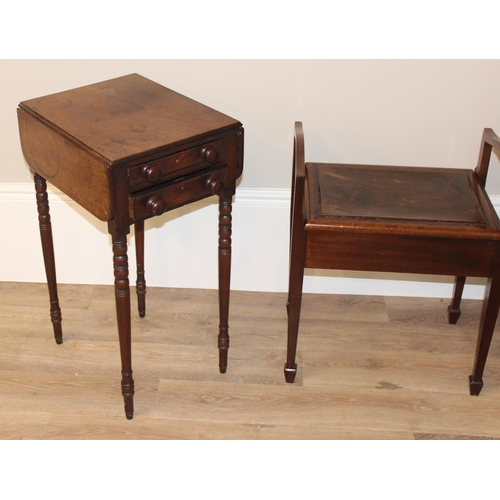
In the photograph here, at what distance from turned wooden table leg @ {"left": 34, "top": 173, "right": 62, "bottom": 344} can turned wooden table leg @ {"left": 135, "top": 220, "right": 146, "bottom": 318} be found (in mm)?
266

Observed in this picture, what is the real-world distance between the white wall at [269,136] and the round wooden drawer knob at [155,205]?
64cm

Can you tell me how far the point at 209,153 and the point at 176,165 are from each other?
0.09 m

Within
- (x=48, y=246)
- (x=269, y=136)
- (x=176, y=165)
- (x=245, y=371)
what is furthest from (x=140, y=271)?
(x=176, y=165)

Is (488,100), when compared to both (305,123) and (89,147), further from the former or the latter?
(89,147)

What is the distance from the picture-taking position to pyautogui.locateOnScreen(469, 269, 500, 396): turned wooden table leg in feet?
6.26

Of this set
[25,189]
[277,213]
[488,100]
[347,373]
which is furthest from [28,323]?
[488,100]

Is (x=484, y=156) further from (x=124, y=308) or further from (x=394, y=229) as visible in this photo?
(x=124, y=308)

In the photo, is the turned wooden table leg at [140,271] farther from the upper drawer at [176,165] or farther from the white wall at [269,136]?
the upper drawer at [176,165]

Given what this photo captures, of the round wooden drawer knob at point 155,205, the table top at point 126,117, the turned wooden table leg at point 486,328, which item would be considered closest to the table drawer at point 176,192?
the round wooden drawer knob at point 155,205

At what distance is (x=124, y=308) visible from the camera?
1789 millimetres

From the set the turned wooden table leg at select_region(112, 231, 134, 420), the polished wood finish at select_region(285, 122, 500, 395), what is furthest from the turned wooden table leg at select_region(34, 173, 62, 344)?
the polished wood finish at select_region(285, 122, 500, 395)

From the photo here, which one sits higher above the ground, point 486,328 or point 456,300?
point 486,328

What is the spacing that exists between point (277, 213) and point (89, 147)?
899 mm

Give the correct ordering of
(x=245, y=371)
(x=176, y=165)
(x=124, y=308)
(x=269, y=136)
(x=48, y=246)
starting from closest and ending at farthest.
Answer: (x=176, y=165), (x=124, y=308), (x=48, y=246), (x=245, y=371), (x=269, y=136)
